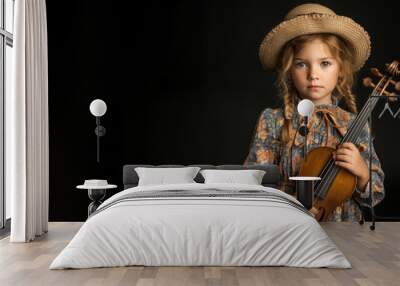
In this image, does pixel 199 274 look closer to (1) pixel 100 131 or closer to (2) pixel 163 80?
(1) pixel 100 131

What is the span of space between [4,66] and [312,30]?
3.87 meters

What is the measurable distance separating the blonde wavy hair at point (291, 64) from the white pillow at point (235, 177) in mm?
852

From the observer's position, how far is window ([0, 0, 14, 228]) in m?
6.82

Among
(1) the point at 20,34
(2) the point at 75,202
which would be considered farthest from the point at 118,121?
(1) the point at 20,34

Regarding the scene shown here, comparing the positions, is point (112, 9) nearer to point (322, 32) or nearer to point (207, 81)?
point (207, 81)

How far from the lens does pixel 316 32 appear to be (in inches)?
298

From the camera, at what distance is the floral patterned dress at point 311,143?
297 inches

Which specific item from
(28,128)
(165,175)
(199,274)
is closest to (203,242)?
(199,274)

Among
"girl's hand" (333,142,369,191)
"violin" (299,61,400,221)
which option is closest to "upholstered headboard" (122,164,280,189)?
"violin" (299,61,400,221)

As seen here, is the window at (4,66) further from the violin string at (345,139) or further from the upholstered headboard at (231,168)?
the violin string at (345,139)

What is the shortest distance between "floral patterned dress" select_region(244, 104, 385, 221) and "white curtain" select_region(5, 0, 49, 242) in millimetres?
2665

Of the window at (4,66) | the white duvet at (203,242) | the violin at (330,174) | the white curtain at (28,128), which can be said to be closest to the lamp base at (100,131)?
the white curtain at (28,128)

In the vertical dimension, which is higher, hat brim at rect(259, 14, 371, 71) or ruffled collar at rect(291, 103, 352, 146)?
hat brim at rect(259, 14, 371, 71)

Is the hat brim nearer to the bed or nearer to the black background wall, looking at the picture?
the black background wall
